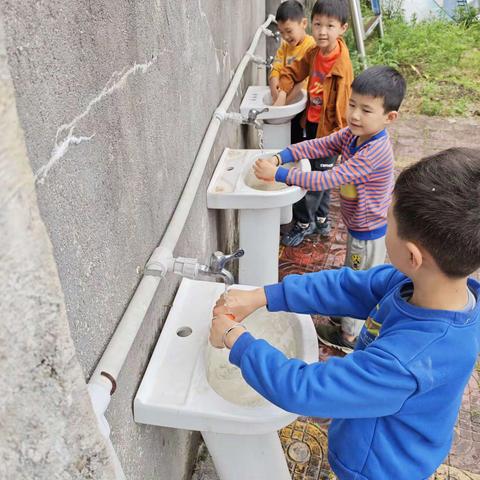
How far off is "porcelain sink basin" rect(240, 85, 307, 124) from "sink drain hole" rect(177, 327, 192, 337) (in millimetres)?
1484

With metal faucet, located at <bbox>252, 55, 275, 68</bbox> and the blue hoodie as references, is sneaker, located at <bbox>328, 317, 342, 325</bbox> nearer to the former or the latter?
the blue hoodie

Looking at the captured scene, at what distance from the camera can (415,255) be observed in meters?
0.83

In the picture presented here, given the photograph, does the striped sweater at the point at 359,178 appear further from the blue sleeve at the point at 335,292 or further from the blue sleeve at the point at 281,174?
the blue sleeve at the point at 335,292

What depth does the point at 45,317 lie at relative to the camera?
1.50 feet

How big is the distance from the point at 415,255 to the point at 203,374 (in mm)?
591

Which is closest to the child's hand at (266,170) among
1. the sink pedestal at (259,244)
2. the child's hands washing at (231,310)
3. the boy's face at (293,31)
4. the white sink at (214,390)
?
the sink pedestal at (259,244)

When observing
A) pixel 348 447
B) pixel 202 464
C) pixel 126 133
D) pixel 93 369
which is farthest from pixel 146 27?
pixel 202 464

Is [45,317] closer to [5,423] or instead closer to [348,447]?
[5,423]

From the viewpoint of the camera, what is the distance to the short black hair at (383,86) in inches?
64.4

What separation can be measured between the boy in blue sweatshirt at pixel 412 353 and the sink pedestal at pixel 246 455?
0.87 ft

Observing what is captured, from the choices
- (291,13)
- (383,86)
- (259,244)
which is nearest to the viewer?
(383,86)

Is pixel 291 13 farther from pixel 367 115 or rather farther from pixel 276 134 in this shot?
pixel 367 115

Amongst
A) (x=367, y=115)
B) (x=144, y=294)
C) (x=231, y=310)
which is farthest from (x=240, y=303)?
(x=367, y=115)

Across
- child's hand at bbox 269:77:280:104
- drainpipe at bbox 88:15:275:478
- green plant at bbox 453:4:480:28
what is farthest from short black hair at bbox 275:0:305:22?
green plant at bbox 453:4:480:28
